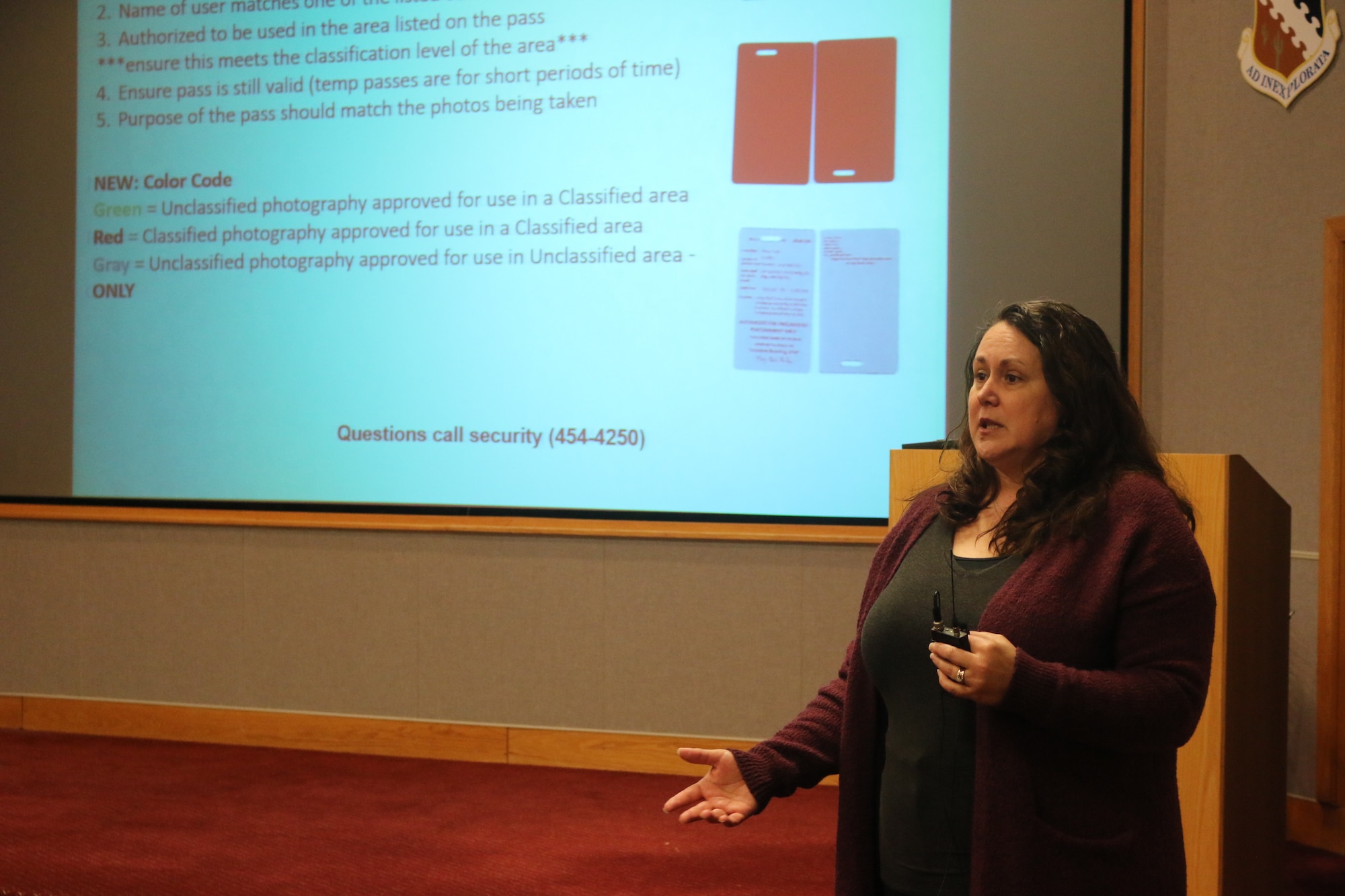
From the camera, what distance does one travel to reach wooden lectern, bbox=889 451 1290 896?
1.89 meters

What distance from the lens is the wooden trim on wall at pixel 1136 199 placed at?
3871 millimetres

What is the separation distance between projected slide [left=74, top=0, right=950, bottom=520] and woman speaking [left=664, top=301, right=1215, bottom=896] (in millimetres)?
2594

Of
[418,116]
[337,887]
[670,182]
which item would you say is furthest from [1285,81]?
[337,887]

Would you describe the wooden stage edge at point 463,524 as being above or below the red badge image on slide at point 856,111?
below

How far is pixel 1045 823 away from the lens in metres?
1.27

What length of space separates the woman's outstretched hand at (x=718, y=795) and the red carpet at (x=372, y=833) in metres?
1.59

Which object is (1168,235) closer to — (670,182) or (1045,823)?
(670,182)

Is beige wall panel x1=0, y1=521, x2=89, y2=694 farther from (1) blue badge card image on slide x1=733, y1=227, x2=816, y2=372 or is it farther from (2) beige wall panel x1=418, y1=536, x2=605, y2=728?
(1) blue badge card image on slide x1=733, y1=227, x2=816, y2=372

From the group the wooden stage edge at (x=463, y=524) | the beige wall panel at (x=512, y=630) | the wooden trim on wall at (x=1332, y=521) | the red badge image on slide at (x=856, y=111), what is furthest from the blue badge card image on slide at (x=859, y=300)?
the wooden trim on wall at (x=1332, y=521)

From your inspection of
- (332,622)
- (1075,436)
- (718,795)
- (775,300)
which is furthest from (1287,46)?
(332,622)

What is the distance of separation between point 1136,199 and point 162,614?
4.04 meters

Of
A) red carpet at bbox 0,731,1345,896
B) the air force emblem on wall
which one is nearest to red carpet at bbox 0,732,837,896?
red carpet at bbox 0,731,1345,896

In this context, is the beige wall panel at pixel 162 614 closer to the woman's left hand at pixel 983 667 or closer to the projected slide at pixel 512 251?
the projected slide at pixel 512 251

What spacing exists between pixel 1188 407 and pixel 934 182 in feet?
3.80
